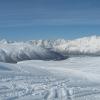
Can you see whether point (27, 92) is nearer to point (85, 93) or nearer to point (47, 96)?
point (47, 96)

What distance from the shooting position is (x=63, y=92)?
55.6 ft

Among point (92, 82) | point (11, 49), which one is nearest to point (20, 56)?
point (11, 49)

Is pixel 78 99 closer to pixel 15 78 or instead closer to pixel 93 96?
pixel 93 96

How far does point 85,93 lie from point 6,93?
4167mm

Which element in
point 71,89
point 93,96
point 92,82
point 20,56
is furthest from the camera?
point 20,56

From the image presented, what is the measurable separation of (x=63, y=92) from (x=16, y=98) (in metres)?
2.82

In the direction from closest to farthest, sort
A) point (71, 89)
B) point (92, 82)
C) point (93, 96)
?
point (93, 96)
point (71, 89)
point (92, 82)

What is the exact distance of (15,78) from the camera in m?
21.0

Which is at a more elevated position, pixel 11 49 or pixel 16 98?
pixel 11 49

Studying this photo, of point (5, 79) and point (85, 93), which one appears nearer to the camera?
point (85, 93)

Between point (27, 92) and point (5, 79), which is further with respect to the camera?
point (5, 79)

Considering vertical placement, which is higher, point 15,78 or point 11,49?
point 11,49

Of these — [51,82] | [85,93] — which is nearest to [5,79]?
[51,82]

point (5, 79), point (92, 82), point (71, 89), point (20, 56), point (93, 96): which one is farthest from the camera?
point (20, 56)
